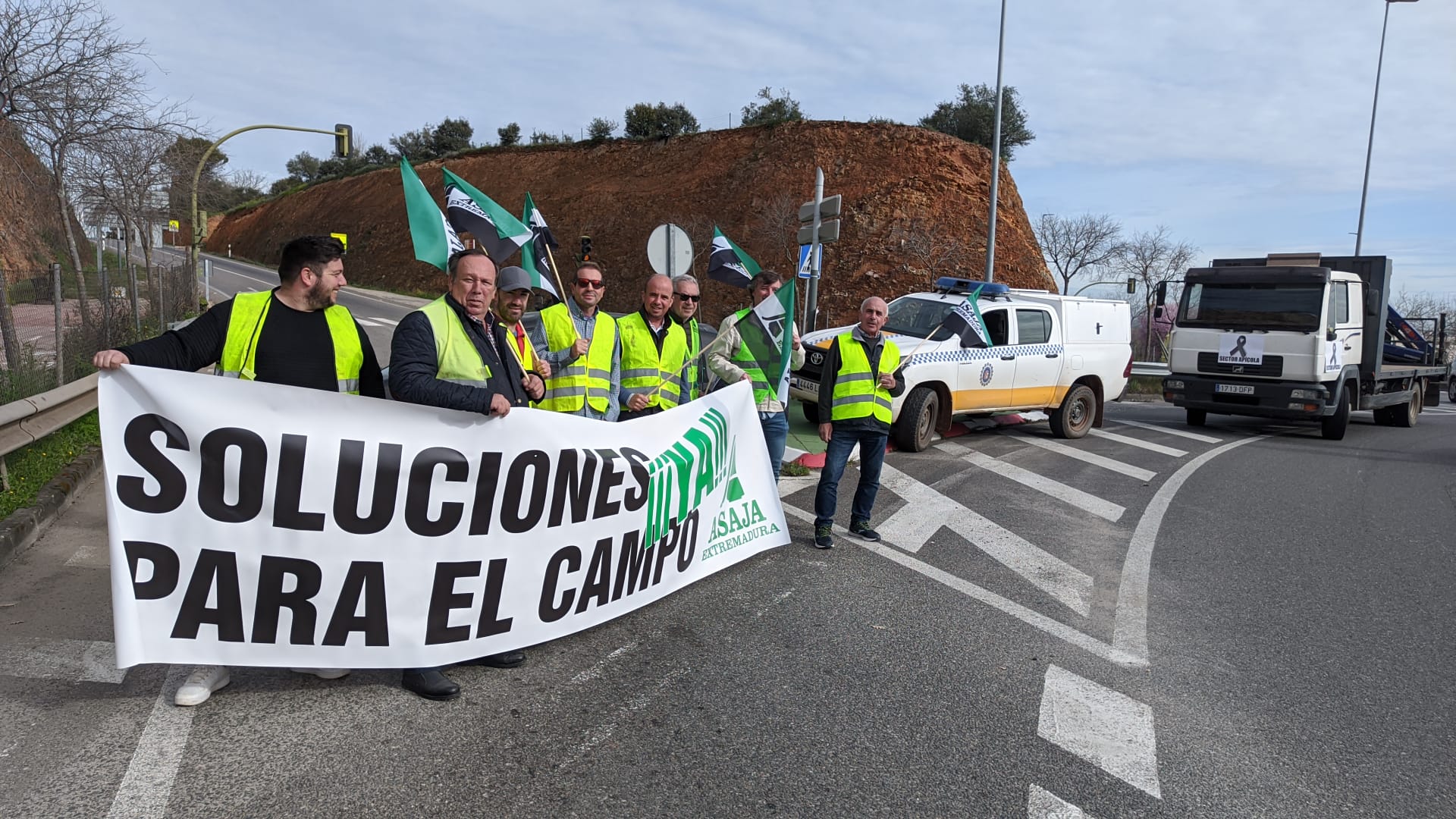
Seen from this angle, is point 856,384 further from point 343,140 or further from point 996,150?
point 343,140

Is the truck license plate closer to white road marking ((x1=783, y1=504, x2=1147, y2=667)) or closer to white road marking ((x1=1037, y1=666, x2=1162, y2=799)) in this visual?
white road marking ((x1=783, y1=504, x2=1147, y2=667))

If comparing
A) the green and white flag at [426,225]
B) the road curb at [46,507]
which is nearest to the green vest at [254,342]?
the green and white flag at [426,225]

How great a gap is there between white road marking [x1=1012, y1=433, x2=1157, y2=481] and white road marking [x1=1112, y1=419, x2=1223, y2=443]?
2692 millimetres

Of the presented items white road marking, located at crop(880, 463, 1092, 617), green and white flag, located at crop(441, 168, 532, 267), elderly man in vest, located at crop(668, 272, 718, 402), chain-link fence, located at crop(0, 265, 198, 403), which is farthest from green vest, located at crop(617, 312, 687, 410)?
chain-link fence, located at crop(0, 265, 198, 403)

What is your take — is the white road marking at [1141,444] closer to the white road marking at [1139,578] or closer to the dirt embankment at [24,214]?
the white road marking at [1139,578]

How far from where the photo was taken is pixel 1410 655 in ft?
15.4

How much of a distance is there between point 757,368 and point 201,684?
4.16 m

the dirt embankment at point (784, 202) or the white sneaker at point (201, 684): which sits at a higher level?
the dirt embankment at point (784, 202)

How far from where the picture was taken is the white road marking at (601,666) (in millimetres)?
3988

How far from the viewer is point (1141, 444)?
494 inches

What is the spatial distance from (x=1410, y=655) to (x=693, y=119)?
Result: 4786cm

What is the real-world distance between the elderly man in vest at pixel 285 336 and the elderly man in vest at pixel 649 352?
2.01 metres

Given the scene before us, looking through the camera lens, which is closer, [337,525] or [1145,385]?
[337,525]

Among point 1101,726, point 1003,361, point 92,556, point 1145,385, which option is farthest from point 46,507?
point 1145,385
